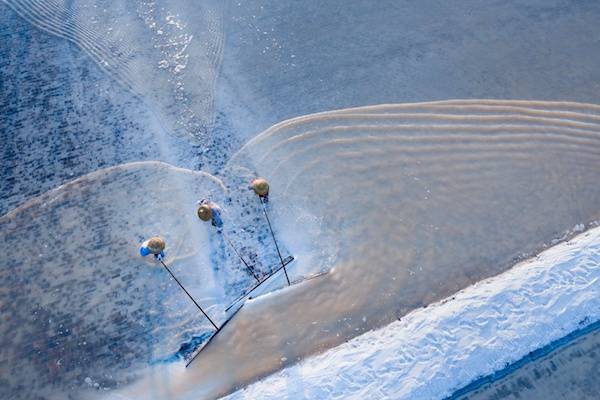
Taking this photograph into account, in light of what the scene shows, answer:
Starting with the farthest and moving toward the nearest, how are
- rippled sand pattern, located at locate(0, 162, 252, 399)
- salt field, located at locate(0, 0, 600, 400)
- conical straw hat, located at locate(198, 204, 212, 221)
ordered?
conical straw hat, located at locate(198, 204, 212, 221), rippled sand pattern, located at locate(0, 162, 252, 399), salt field, located at locate(0, 0, 600, 400)

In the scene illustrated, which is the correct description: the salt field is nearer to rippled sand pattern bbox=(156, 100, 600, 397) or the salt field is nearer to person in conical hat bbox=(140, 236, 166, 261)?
rippled sand pattern bbox=(156, 100, 600, 397)

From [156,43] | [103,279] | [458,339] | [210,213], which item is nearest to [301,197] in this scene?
[210,213]

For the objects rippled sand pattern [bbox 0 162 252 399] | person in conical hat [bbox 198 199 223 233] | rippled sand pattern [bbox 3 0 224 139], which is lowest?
rippled sand pattern [bbox 0 162 252 399]

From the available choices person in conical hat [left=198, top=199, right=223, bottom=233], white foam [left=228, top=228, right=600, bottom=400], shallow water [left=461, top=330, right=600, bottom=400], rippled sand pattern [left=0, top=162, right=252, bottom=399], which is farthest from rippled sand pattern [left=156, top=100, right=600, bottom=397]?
shallow water [left=461, top=330, right=600, bottom=400]

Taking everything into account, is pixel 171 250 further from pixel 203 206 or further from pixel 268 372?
pixel 268 372

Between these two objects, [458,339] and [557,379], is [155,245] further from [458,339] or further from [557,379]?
[557,379]

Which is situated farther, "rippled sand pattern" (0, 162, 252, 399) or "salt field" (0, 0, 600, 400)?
"rippled sand pattern" (0, 162, 252, 399)

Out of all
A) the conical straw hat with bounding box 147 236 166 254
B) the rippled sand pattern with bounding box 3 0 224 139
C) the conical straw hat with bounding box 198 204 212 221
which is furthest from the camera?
the rippled sand pattern with bounding box 3 0 224 139
